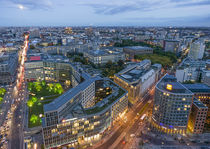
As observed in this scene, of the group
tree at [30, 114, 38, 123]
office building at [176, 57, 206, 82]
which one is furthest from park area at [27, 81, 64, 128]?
office building at [176, 57, 206, 82]

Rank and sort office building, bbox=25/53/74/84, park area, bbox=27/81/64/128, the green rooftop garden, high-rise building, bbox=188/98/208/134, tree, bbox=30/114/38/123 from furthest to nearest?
office building, bbox=25/53/74/84, park area, bbox=27/81/64/128, tree, bbox=30/114/38/123, high-rise building, bbox=188/98/208/134, the green rooftop garden

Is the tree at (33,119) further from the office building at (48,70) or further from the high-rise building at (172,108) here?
the high-rise building at (172,108)

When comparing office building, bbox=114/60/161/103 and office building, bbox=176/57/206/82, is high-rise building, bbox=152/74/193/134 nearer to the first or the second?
office building, bbox=114/60/161/103

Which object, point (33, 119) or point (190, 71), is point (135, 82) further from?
point (190, 71)

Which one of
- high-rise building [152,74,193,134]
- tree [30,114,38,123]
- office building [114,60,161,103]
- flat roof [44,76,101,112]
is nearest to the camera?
flat roof [44,76,101,112]

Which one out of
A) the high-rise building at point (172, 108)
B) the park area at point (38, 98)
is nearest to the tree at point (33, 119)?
the park area at point (38, 98)

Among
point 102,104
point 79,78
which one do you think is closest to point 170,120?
point 102,104

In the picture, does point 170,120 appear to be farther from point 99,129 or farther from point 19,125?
point 19,125
